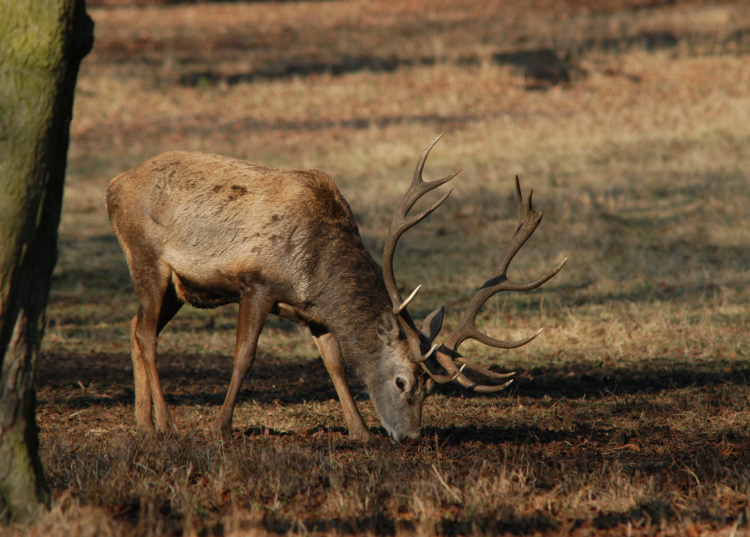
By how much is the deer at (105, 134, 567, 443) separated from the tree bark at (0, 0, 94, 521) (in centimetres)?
213

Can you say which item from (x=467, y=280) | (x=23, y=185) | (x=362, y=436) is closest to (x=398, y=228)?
(x=362, y=436)

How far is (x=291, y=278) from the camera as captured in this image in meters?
6.11

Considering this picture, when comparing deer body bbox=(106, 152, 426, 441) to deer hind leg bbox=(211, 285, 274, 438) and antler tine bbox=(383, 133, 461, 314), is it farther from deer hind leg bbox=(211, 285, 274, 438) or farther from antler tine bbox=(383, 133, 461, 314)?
antler tine bbox=(383, 133, 461, 314)

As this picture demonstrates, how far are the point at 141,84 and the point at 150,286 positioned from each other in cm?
2016

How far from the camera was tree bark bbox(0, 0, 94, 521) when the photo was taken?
149 inches

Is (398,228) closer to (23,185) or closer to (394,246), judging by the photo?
(394,246)

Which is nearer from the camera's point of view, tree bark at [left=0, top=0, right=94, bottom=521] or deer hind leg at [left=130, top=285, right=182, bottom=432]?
tree bark at [left=0, top=0, right=94, bottom=521]

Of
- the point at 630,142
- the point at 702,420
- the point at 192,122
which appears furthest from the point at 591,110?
the point at 702,420

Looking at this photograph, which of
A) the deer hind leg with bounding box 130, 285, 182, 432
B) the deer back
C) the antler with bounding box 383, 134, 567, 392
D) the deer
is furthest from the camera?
the deer hind leg with bounding box 130, 285, 182, 432

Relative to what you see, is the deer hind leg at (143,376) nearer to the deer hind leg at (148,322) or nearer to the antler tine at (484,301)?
the deer hind leg at (148,322)

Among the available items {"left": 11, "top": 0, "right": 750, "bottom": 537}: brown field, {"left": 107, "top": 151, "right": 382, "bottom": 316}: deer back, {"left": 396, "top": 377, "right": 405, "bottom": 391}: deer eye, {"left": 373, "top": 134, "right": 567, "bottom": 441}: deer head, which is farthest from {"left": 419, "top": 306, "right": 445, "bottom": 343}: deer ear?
{"left": 11, "top": 0, "right": 750, "bottom": 537}: brown field

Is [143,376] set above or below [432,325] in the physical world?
below

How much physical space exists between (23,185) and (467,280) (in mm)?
8447

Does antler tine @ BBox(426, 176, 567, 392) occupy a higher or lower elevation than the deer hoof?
higher
